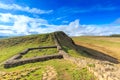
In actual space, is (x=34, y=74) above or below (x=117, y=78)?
below

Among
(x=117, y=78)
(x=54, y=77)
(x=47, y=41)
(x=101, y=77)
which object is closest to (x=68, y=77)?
(x=54, y=77)

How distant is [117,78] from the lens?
39.8 ft

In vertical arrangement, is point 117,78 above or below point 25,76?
above

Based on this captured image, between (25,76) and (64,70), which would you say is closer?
(25,76)

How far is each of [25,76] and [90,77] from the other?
6851 mm

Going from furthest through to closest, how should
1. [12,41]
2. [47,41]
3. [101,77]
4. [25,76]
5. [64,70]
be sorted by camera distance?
[12,41] < [47,41] < [64,70] < [25,76] < [101,77]

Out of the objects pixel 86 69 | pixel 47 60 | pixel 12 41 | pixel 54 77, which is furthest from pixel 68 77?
pixel 12 41

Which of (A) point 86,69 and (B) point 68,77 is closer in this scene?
(B) point 68,77

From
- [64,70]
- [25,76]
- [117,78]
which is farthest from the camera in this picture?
[64,70]

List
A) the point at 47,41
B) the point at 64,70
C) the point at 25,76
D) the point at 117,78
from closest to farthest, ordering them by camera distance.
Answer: the point at 117,78, the point at 25,76, the point at 64,70, the point at 47,41

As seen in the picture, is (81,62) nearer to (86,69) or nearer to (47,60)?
(86,69)

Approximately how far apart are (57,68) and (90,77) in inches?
211

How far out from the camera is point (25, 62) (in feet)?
81.6

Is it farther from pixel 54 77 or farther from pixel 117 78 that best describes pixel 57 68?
pixel 117 78
